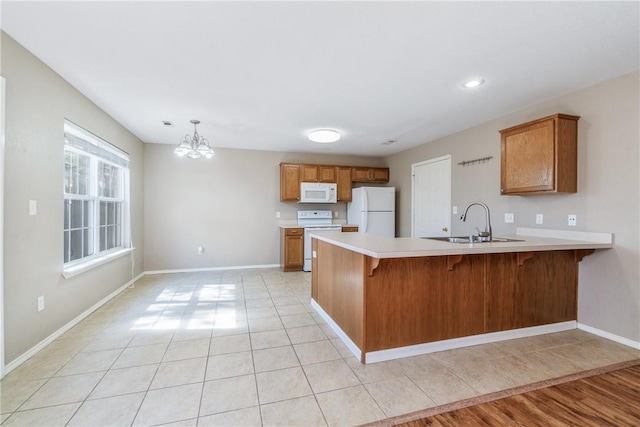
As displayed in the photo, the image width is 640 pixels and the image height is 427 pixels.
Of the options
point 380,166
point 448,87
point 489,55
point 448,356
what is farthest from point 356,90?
point 380,166

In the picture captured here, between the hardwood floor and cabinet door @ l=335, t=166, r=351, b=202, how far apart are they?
14.1ft

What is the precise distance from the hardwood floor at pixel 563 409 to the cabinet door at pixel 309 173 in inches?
174

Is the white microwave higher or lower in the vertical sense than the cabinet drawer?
higher

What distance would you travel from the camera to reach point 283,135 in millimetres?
4480

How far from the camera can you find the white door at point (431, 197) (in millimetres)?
4469

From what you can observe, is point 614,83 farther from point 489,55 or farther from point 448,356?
point 448,356

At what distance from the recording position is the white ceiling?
1716 millimetres

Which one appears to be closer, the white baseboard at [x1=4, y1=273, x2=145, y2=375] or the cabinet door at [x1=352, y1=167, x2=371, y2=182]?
the white baseboard at [x1=4, y1=273, x2=145, y2=375]

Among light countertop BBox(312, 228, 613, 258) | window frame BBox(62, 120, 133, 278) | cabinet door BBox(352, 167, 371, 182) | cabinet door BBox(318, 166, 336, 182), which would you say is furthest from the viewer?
cabinet door BBox(352, 167, 371, 182)

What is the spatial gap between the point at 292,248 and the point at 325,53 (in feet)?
12.0

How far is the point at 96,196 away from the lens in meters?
3.42

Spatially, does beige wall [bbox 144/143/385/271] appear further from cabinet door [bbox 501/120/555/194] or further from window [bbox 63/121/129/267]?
cabinet door [bbox 501/120/555/194]

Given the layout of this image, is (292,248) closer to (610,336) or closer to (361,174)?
(361,174)

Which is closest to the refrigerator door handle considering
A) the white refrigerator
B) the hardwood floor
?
the white refrigerator
